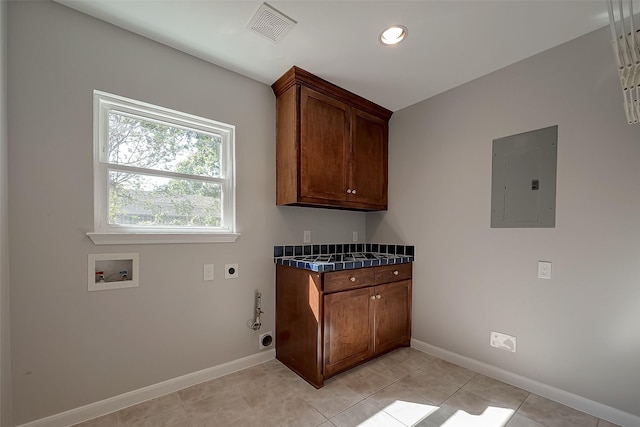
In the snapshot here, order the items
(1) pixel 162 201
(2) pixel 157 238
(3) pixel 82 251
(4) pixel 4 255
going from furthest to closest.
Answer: (1) pixel 162 201 → (2) pixel 157 238 → (3) pixel 82 251 → (4) pixel 4 255

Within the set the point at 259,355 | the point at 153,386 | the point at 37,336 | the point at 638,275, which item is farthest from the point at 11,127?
the point at 638,275

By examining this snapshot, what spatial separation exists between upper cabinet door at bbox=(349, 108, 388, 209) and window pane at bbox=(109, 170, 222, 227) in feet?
4.20

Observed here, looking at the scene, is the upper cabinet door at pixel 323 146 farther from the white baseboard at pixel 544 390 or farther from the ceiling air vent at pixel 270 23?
the white baseboard at pixel 544 390

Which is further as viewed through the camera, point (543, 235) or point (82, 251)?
point (543, 235)

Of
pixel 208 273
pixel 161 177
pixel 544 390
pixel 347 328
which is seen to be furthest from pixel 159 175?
pixel 544 390

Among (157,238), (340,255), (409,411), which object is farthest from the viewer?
(340,255)

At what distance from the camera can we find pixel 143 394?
1833 millimetres

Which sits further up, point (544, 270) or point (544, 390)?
point (544, 270)

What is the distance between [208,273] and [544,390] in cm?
258

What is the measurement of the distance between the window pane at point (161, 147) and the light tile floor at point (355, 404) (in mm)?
1623

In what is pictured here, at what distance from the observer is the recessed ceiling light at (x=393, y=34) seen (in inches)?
69.9

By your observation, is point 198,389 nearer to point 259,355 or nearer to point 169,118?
point 259,355

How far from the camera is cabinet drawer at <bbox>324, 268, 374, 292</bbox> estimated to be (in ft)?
6.82

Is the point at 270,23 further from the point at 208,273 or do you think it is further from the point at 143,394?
the point at 143,394
